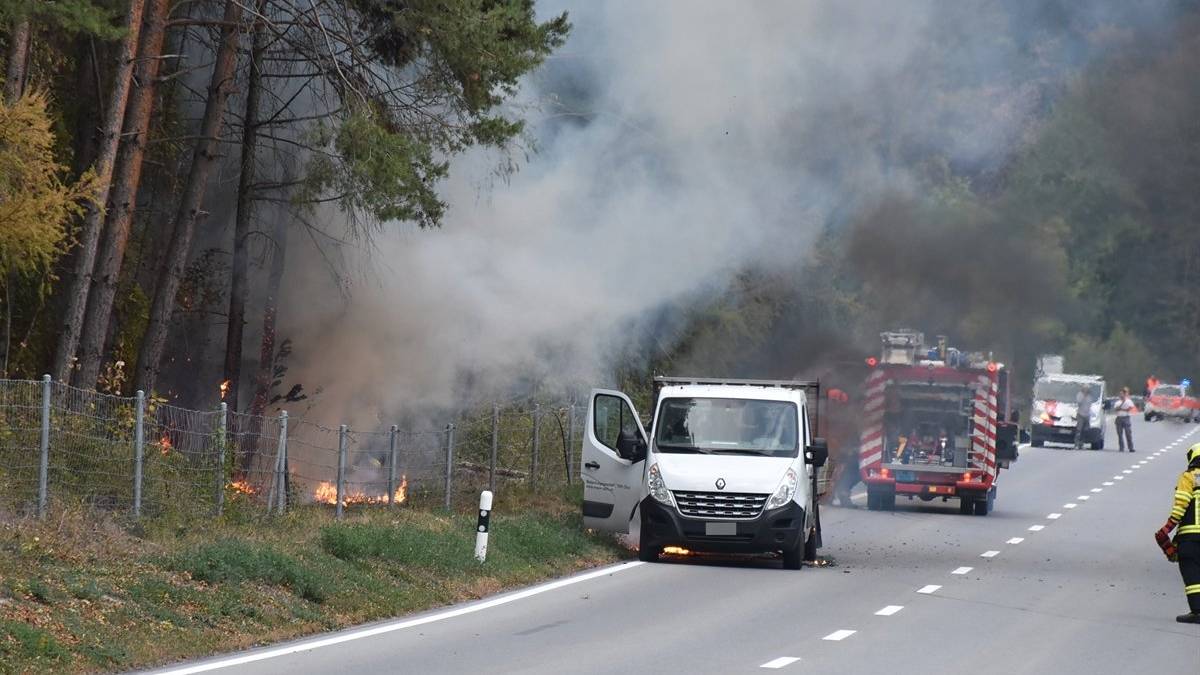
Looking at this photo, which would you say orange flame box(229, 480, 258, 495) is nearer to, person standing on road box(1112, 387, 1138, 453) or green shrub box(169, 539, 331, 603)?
green shrub box(169, 539, 331, 603)

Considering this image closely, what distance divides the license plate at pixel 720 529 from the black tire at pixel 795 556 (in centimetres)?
63

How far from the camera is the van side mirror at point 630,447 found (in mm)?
20438

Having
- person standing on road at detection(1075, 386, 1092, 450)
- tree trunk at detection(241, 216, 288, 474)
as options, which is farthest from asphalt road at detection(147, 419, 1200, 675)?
person standing on road at detection(1075, 386, 1092, 450)

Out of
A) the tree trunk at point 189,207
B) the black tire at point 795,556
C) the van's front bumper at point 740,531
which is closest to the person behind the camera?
the van's front bumper at point 740,531

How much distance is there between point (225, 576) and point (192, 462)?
16.4 feet

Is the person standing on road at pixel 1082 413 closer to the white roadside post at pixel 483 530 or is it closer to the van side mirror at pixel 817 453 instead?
the van side mirror at pixel 817 453

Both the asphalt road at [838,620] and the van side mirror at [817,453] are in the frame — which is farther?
the van side mirror at [817,453]

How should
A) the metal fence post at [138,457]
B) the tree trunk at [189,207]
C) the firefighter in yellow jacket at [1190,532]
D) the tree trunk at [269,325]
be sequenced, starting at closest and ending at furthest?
the firefighter in yellow jacket at [1190,532] < the metal fence post at [138,457] < the tree trunk at [189,207] < the tree trunk at [269,325]

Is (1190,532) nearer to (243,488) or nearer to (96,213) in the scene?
(243,488)

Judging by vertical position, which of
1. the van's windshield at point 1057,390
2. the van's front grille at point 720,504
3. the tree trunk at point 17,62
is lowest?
the van's front grille at point 720,504

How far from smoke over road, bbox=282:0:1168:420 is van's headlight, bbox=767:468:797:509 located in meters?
9.73

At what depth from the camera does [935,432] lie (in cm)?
3047

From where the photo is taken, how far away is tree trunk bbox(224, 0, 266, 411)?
27047 millimetres

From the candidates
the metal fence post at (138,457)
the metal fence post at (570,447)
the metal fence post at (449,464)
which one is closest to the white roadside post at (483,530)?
the metal fence post at (138,457)
